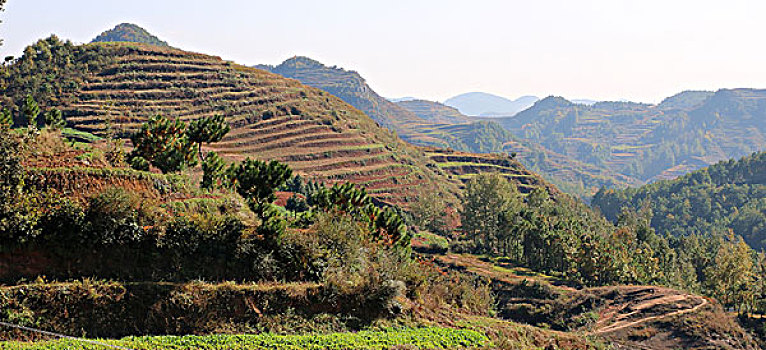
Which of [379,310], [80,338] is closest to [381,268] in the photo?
[379,310]

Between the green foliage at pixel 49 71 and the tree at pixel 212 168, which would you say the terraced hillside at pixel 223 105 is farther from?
the tree at pixel 212 168

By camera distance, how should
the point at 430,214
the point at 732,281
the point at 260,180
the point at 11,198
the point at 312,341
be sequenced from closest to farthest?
1. the point at 11,198
2. the point at 312,341
3. the point at 260,180
4. the point at 732,281
5. the point at 430,214

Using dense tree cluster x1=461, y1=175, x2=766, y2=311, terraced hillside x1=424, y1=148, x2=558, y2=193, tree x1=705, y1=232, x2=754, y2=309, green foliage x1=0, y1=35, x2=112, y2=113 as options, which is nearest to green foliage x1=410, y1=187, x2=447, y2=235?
dense tree cluster x1=461, y1=175, x2=766, y2=311

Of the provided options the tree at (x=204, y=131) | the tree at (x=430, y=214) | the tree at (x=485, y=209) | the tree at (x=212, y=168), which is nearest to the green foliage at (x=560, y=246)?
the tree at (x=485, y=209)

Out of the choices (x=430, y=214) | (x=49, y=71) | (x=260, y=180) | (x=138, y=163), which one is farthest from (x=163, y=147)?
(x=49, y=71)

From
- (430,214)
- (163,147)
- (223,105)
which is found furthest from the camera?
(223,105)

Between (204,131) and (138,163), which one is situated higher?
(204,131)

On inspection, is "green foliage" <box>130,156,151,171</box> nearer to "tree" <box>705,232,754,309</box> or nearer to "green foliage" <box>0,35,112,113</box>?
"green foliage" <box>0,35,112,113</box>

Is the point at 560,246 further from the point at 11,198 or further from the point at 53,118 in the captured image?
the point at 11,198

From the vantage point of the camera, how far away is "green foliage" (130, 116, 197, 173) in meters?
40.4

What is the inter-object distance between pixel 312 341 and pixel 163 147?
23.7 metres

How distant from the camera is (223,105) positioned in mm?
136375

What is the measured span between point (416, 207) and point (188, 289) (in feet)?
277

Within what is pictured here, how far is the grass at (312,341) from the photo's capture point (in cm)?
2198
